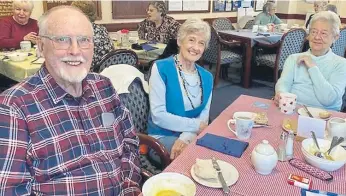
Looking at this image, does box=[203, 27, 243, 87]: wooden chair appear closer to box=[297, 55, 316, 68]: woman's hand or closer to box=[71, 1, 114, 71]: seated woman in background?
box=[71, 1, 114, 71]: seated woman in background

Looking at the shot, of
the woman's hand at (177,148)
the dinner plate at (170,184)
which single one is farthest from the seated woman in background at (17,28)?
the dinner plate at (170,184)

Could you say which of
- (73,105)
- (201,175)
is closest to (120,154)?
(73,105)

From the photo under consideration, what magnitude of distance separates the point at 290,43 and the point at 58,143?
13.3 ft

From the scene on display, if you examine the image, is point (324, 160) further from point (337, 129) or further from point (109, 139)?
point (109, 139)

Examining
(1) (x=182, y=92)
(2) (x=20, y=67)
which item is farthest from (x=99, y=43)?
(1) (x=182, y=92)

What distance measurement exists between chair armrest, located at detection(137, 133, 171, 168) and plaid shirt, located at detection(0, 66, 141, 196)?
0.22 meters

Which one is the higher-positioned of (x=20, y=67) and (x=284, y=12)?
(x=284, y=12)

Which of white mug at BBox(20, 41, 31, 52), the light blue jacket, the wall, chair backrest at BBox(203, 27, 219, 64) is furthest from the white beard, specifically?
the wall

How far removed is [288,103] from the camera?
6.01 ft

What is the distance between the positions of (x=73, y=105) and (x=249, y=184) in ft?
2.44

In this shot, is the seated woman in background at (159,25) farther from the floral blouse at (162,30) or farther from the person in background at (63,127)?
the person in background at (63,127)

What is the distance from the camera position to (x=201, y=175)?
1.15m

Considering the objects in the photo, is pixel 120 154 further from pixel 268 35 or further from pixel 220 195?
pixel 268 35

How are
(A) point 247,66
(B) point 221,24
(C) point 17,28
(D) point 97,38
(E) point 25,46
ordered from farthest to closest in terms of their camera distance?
1. (B) point 221,24
2. (A) point 247,66
3. (C) point 17,28
4. (E) point 25,46
5. (D) point 97,38
